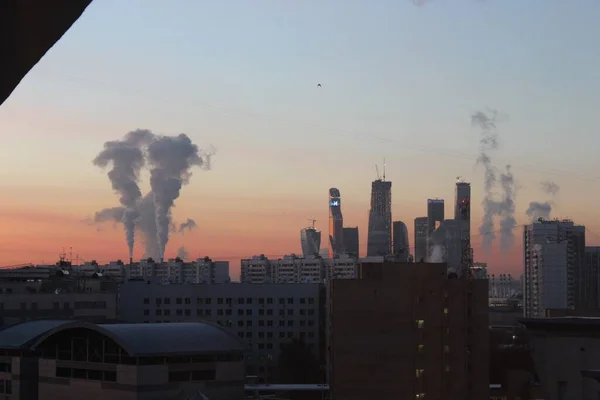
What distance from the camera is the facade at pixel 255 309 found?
41406 mm

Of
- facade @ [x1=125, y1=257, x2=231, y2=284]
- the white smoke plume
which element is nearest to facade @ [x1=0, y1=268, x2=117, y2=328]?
Result: facade @ [x1=125, y1=257, x2=231, y2=284]

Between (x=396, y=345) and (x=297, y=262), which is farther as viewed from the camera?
(x=297, y=262)

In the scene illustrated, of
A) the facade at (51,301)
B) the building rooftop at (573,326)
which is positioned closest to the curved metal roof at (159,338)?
the building rooftop at (573,326)

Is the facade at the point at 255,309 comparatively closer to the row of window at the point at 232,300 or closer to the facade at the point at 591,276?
the row of window at the point at 232,300

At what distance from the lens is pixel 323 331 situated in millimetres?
42906

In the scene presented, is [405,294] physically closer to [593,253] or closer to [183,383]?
[183,383]

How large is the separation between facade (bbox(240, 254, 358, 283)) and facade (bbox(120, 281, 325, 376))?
1507 inches

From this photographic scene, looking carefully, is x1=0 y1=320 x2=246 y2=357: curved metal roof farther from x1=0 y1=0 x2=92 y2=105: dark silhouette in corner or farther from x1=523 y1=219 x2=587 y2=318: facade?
x1=523 y1=219 x2=587 y2=318: facade

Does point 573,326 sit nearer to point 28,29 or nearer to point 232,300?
point 232,300

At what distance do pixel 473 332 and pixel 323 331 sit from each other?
18.3 metres

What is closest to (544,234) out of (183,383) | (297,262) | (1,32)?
(297,262)

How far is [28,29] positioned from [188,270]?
279ft

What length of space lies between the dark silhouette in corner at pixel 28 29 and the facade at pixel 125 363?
17950 mm

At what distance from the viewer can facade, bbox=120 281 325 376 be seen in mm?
41406
